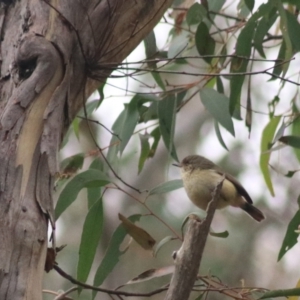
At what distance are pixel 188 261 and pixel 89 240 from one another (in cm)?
69

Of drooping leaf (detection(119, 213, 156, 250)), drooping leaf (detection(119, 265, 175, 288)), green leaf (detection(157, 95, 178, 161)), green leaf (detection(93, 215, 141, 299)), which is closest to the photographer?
drooping leaf (detection(119, 265, 175, 288))

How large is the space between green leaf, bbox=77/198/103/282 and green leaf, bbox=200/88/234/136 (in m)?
0.43

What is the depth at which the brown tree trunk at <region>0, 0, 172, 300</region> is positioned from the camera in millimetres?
1158

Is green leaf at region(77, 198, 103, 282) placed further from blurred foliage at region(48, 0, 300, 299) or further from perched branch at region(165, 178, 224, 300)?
perched branch at region(165, 178, 224, 300)

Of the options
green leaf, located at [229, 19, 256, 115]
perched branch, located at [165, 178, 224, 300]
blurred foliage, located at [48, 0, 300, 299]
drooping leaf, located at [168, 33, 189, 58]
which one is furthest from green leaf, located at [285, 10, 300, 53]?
perched branch, located at [165, 178, 224, 300]

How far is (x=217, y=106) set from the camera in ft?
6.73

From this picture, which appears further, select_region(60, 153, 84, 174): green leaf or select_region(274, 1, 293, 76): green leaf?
select_region(60, 153, 84, 174): green leaf

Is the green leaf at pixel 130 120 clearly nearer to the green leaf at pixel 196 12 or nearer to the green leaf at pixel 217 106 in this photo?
the green leaf at pixel 217 106

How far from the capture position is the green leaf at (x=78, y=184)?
181 centimetres

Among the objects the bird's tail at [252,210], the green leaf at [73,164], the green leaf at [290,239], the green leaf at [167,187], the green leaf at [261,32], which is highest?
the green leaf at [261,32]

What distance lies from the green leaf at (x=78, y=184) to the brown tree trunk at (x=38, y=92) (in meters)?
0.33

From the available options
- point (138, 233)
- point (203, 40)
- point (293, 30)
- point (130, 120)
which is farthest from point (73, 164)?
point (293, 30)

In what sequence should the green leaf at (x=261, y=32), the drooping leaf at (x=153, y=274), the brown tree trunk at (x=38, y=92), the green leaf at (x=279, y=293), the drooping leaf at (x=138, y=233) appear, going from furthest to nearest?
the green leaf at (x=261, y=32) → the drooping leaf at (x=138, y=233) → the drooping leaf at (x=153, y=274) → the green leaf at (x=279, y=293) → the brown tree trunk at (x=38, y=92)

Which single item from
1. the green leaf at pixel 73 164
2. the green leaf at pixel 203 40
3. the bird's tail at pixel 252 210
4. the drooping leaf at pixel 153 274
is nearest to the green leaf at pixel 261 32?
the green leaf at pixel 203 40
